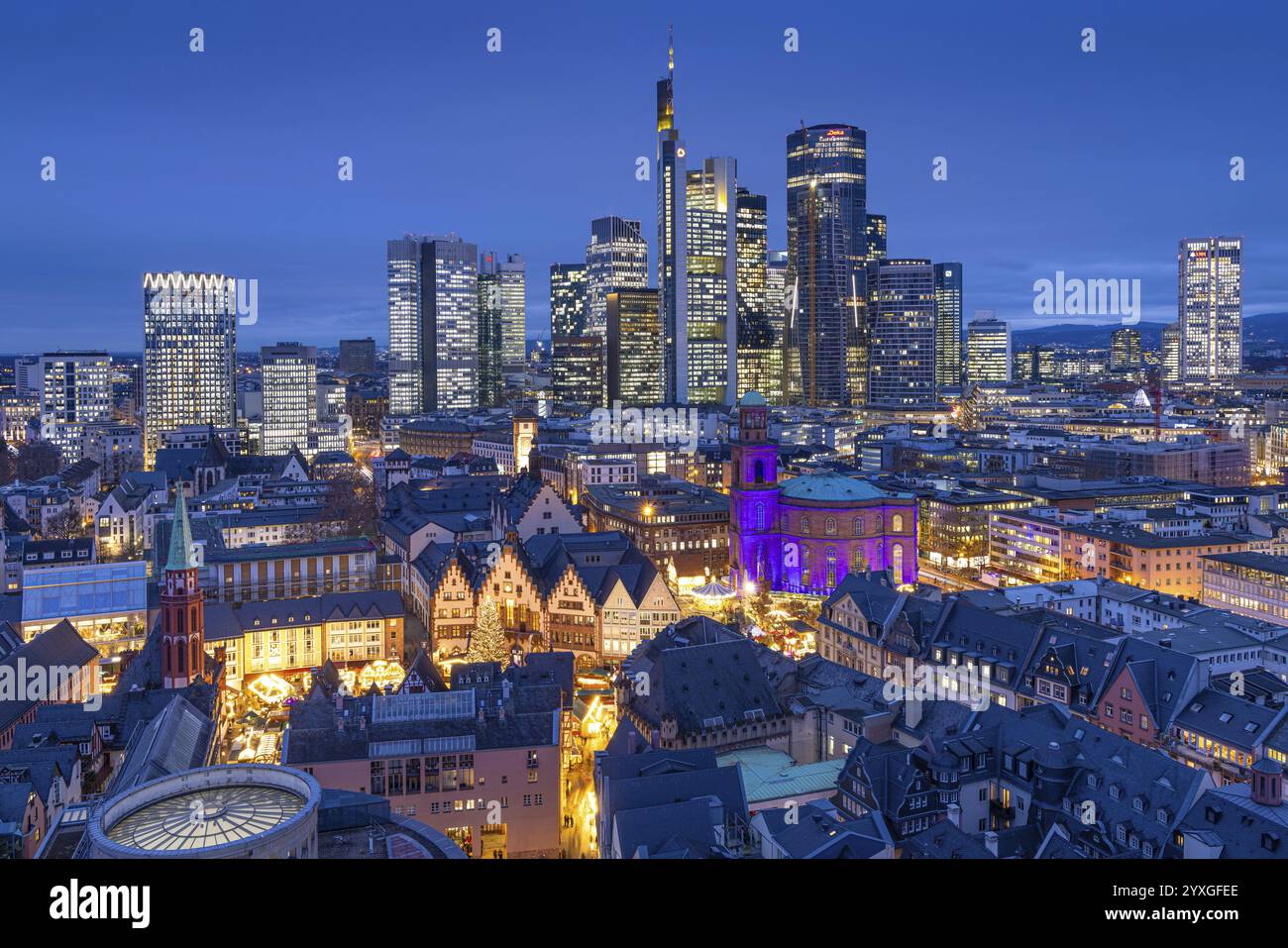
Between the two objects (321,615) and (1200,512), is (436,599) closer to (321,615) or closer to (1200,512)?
(321,615)

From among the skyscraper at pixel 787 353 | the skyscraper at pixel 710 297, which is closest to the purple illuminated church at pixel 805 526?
the skyscraper at pixel 710 297

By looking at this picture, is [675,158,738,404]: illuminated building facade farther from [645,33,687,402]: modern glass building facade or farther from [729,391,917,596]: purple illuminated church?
[729,391,917,596]: purple illuminated church

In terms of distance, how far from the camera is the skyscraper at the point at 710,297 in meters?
161

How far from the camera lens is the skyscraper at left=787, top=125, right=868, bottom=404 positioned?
17075 cm

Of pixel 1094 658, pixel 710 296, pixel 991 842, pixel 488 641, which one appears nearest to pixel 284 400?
pixel 710 296

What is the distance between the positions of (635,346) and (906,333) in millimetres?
41642

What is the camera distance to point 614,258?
7190 inches

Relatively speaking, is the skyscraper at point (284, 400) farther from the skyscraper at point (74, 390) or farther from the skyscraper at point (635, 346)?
the skyscraper at point (635, 346)

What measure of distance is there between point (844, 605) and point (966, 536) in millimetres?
31786

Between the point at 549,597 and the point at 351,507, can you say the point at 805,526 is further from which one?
the point at 351,507

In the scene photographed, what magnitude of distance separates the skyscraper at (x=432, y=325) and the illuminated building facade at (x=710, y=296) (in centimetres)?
4055

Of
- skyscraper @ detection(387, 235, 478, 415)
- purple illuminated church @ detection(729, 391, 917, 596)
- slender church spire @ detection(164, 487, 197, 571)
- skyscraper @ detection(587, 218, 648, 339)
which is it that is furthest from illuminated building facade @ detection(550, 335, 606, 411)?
slender church spire @ detection(164, 487, 197, 571)

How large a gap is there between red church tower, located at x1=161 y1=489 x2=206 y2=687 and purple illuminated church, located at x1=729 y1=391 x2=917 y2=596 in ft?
105

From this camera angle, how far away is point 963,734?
28531 mm
